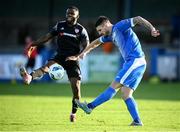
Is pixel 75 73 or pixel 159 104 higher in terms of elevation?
pixel 75 73

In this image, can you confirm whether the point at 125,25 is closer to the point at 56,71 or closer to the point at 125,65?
the point at 125,65

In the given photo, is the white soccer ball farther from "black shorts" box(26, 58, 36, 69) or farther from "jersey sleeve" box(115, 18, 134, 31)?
"black shorts" box(26, 58, 36, 69)

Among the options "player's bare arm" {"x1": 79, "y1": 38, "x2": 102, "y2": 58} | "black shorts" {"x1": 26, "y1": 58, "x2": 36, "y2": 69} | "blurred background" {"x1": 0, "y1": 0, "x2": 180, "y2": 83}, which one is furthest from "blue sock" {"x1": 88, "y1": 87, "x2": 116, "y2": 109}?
"blurred background" {"x1": 0, "y1": 0, "x2": 180, "y2": 83}

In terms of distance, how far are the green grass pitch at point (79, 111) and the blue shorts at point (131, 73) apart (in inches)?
35.1

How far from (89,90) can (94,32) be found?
352 inches

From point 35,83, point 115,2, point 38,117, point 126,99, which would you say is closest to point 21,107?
point 38,117

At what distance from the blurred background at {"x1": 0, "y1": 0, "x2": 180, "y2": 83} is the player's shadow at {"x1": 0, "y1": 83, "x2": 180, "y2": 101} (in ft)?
5.37

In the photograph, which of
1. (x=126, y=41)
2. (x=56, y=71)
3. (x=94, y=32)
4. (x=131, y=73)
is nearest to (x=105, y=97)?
(x=131, y=73)

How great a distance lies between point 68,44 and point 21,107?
4203mm

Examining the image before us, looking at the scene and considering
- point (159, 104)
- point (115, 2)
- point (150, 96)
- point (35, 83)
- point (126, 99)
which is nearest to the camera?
point (126, 99)

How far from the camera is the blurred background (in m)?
32.4

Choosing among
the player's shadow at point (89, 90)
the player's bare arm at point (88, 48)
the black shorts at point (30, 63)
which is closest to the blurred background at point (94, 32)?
the black shorts at point (30, 63)

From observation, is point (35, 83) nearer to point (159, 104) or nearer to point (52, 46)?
point (52, 46)

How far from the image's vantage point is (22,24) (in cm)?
4091
